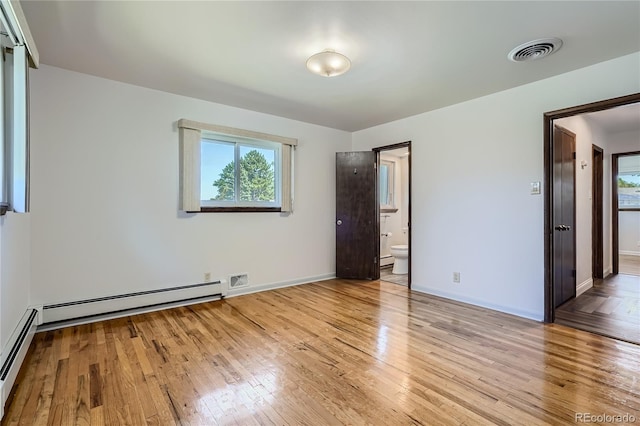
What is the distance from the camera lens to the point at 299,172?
442 centimetres

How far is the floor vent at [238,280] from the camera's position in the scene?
12.4 feet

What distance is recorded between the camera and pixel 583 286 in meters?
3.98

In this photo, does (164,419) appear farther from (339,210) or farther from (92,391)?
(339,210)

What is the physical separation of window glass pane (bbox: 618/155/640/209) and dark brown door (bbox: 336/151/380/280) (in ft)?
19.3

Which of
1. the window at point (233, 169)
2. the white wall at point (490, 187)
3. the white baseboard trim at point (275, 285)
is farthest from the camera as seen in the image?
the white baseboard trim at point (275, 285)

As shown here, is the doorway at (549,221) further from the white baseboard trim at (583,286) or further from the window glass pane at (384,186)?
the window glass pane at (384,186)

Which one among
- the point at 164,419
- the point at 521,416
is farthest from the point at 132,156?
the point at 521,416

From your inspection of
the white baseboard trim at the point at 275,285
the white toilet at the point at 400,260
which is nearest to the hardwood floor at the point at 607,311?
the white toilet at the point at 400,260

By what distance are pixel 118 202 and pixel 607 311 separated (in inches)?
198

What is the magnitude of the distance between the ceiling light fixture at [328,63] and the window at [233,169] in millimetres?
1616

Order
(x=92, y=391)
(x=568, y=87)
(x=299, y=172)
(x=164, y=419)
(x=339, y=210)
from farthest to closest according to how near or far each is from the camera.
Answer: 1. (x=339, y=210)
2. (x=299, y=172)
3. (x=568, y=87)
4. (x=92, y=391)
5. (x=164, y=419)

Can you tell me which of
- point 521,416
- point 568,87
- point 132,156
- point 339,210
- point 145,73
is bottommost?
point 521,416

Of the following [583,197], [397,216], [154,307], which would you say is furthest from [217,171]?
[583,197]

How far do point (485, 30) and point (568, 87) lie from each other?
128cm
